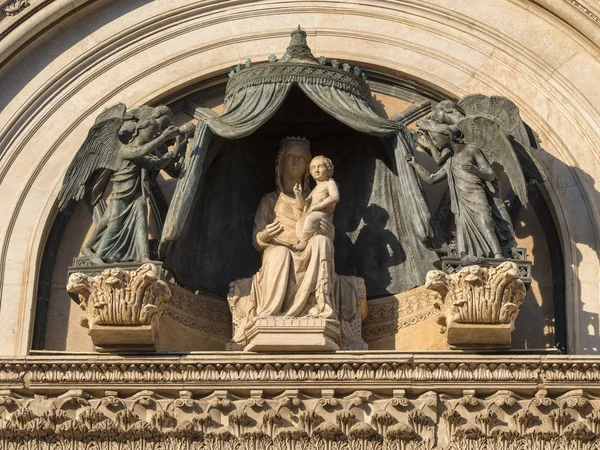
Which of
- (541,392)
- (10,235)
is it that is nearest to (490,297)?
(541,392)

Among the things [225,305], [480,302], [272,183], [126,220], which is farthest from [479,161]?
[126,220]

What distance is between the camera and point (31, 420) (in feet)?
56.6

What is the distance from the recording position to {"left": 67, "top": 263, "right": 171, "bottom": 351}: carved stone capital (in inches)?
690

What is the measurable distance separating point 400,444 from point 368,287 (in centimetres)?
190

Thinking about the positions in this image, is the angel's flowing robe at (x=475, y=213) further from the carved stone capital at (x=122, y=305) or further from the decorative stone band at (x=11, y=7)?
the decorative stone band at (x=11, y=7)

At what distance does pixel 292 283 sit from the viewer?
715 inches

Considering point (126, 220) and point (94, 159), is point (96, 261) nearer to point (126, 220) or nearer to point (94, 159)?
point (126, 220)

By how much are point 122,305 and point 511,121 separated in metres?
3.21

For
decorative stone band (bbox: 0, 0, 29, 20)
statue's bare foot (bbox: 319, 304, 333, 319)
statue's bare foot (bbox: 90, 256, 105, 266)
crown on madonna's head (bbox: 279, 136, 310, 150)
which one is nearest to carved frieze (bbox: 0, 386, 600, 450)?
statue's bare foot (bbox: 319, 304, 333, 319)

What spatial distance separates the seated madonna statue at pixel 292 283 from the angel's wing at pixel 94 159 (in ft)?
4.08

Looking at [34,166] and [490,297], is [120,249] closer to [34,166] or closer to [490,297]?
[34,166]

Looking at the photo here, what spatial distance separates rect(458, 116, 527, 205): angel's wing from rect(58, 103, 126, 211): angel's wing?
2561 mm

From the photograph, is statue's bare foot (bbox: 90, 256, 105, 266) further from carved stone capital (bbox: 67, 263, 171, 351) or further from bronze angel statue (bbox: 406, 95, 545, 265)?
bronze angel statue (bbox: 406, 95, 545, 265)

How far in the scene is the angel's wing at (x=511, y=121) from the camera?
18.2 m
